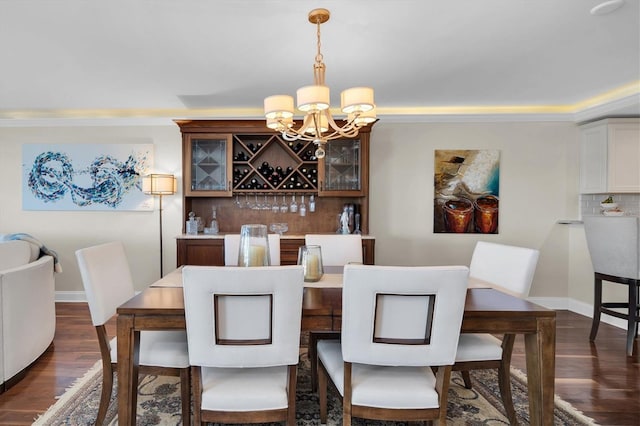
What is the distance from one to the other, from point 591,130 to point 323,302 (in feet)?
13.4

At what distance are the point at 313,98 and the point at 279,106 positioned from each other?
0.92ft

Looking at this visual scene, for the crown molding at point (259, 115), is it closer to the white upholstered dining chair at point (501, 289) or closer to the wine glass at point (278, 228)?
the wine glass at point (278, 228)

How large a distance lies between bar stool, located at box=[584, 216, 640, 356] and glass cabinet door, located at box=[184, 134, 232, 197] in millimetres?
3582

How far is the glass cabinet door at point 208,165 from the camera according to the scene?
407cm

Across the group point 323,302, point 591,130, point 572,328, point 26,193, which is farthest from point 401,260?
point 26,193

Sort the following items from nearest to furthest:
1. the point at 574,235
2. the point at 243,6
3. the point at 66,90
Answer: the point at 243,6, the point at 66,90, the point at 574,235

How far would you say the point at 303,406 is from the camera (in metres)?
2.17

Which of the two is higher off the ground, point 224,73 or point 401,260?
point 224,73

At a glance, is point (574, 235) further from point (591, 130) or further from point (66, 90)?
point (66, 90)

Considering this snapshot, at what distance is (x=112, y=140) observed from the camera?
4480 millimetres

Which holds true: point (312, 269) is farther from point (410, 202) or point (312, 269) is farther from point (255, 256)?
point (410, 202)

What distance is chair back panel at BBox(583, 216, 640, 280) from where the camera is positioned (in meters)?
2.95

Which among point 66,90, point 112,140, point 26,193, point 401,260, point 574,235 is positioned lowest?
point 401,260

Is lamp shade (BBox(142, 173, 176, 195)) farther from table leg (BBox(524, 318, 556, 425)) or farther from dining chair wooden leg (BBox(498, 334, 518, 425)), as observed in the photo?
table leg (BBox(524, 318, 556, 425))
